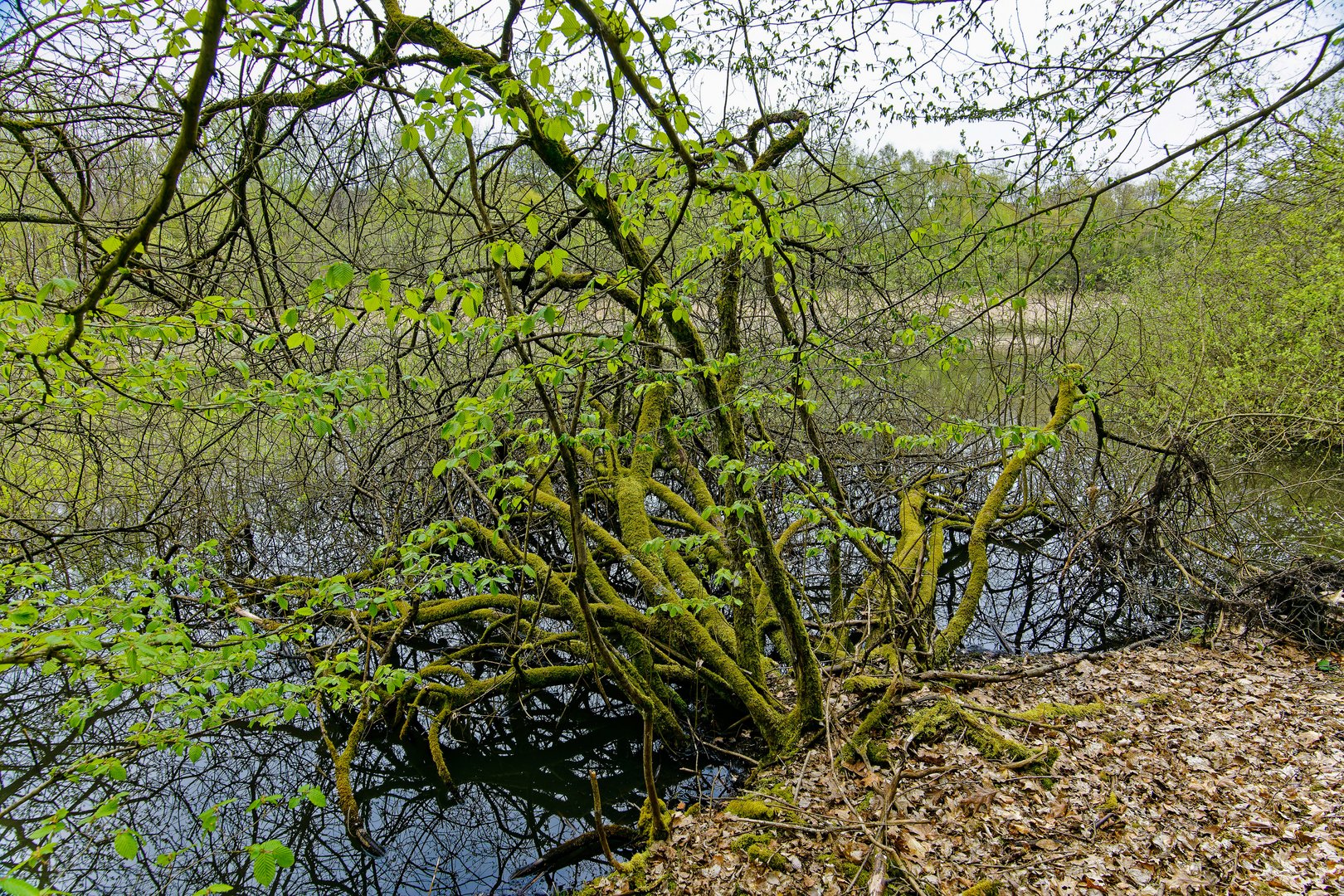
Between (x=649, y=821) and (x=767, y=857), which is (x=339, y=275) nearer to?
(x=767, y=857)

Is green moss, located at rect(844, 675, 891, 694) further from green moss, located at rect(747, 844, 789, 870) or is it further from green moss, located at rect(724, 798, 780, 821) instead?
green moss, located at rect(747, 844, 789, 870)

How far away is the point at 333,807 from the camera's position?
5.54 meters

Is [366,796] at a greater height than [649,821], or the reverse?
[649,821]

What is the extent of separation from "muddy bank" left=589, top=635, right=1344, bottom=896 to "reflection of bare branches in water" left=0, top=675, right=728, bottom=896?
1.43 meters

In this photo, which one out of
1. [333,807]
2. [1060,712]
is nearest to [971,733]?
[1060,712]

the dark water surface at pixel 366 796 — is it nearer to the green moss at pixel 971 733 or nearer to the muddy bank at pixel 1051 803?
the muddy bank at pixel 1051 803

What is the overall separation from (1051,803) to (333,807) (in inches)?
198

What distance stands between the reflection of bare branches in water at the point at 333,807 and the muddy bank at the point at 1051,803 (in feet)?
4.68

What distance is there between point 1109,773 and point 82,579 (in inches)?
384

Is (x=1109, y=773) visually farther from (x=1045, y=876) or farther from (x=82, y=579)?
(x=82, y=579)

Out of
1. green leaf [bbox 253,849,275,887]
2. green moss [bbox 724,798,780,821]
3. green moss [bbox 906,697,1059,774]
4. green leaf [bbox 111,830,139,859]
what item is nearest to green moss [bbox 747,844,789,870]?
green moss [bbox 724,798,780,821]

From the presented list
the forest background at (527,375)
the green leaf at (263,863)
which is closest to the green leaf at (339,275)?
the forest background at (527,375)

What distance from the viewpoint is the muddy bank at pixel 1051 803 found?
327cm

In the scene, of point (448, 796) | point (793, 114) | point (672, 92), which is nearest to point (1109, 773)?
point (672, 92)
